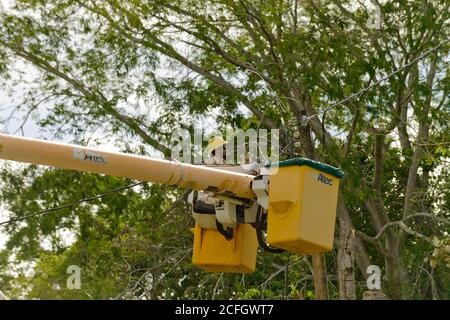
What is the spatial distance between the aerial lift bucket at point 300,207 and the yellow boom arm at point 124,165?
0.15 meters

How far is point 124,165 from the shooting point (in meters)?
3.42

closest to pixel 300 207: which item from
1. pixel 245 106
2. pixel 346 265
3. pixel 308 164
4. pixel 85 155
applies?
pixel 308 164

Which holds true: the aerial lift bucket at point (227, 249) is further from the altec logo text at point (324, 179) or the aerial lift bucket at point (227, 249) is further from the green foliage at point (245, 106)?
the green foliage at point (245, 106)

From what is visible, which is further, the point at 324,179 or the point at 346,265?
the point at 346,265

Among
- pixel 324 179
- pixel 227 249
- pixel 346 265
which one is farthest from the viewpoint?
pixel 346 265

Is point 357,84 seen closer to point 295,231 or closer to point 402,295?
point 402,295

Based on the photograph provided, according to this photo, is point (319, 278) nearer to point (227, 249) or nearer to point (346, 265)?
point (346, 265)

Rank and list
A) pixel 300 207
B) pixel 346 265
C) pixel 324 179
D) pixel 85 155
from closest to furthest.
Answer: pixel 85 155 < pixel 300 207 < pixel 324 179 < pixel 346 265

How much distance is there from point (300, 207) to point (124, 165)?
59cm

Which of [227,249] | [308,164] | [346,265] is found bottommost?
[227,249]

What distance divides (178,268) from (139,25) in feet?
9.52

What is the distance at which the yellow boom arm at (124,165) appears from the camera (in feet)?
10.5

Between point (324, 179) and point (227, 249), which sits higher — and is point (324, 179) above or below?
above

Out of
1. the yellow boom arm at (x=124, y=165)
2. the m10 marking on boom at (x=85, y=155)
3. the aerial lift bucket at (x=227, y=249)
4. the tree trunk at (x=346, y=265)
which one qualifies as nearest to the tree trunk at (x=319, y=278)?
the tree trunk at (x=346, y=265)
